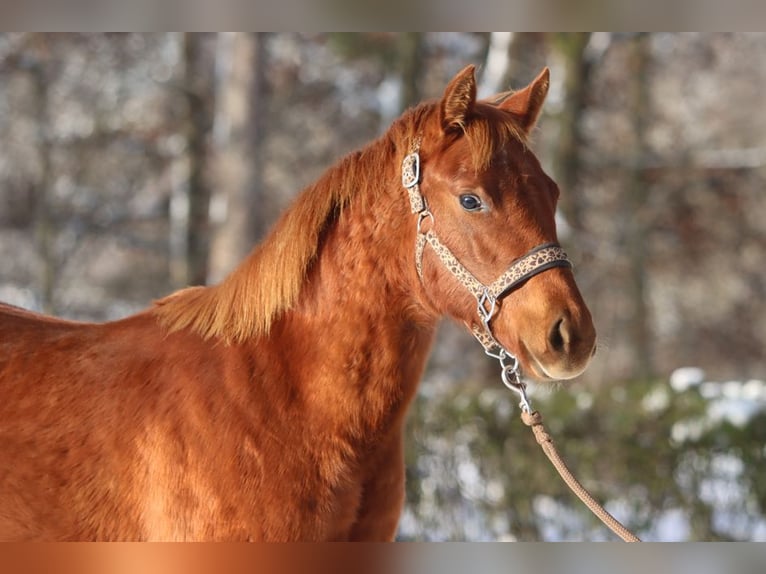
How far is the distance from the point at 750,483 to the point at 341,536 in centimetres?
493

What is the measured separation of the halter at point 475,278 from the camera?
2.45m

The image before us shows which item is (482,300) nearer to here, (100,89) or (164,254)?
(100,89)

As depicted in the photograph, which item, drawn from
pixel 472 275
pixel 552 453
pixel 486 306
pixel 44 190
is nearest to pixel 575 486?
pixel 552 453

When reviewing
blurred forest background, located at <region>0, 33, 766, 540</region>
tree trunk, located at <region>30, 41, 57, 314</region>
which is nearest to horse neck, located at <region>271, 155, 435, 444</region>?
blurred forest background, located at <region>0, 33, 766, 540</region>

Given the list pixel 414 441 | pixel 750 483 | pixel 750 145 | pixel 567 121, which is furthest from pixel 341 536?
pixel 750 145

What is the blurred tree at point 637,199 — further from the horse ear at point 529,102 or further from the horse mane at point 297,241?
the horse mane at point 297,241

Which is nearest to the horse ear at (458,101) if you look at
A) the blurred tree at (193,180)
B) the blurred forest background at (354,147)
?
the blurred forest background at (354,147)

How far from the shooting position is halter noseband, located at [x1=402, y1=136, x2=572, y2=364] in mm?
2451

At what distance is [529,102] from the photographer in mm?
2898

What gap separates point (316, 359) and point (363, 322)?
20 cm

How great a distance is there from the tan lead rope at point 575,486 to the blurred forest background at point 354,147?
676 cm

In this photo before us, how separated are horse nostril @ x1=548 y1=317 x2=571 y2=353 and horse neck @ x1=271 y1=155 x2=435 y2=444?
49cm

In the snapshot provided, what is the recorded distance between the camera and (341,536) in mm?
2568

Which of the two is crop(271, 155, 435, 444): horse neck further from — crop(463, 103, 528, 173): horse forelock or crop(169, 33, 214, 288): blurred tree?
crop(169, 33, 214, 288): blurred tree
